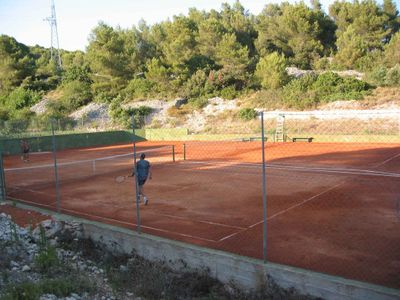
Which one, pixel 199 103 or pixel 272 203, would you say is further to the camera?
pixel 199 103

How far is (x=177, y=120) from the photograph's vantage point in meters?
49.1

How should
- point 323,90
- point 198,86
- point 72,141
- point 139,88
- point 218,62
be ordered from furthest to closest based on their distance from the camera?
point 218,62, point 139,88, point 198,86, point 323,90, point 72,141

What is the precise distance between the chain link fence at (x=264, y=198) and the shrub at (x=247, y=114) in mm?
13031

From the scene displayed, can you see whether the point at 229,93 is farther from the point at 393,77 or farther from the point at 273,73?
the point at 393,77

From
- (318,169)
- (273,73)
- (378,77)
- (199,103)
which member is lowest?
(318,169)

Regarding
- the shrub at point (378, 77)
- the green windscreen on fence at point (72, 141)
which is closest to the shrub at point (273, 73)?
the shrub at point (378, 77)

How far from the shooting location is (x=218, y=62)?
196 ft

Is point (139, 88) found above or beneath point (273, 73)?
beneath

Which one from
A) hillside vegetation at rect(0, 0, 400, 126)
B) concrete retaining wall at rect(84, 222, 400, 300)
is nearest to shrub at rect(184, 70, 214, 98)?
hillside vegetation at rect(0, 0, 400, 126)

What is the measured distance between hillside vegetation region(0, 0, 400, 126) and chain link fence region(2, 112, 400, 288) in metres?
22.5

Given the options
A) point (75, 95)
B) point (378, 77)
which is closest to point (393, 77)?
point (378, 77)

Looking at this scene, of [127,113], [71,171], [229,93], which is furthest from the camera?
[229,93]

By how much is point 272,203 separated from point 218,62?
49.6 meters

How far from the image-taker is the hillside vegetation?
51.3 meters
